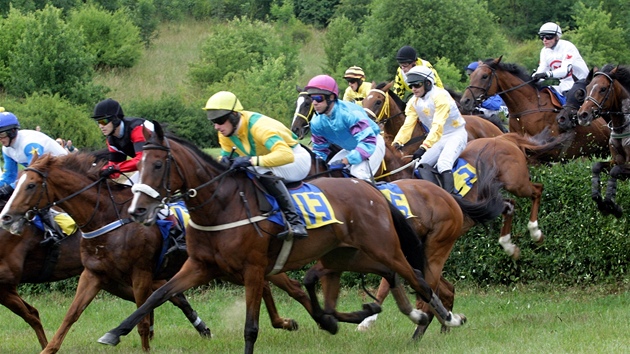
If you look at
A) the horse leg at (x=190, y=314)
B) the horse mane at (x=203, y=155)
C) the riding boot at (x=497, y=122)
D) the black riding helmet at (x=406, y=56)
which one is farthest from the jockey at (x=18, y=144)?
the riding boot at (x=497, y=122)

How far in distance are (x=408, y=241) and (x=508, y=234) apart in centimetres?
290

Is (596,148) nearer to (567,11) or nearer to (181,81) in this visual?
(181,81)

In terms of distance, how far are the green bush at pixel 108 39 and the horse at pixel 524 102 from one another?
37077 mm

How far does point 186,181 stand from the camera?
695cm

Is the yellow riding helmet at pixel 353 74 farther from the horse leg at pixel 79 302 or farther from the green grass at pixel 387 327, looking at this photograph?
the horse leg at pixel 79 302

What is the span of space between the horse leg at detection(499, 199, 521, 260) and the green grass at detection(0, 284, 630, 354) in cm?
59

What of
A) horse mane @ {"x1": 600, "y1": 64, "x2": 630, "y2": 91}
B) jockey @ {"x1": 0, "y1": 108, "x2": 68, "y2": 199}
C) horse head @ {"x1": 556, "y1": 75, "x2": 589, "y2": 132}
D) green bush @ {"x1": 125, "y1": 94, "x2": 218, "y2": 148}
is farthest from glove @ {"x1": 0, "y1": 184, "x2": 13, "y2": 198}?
green bush @ {"x1": 125, "y1": 94, "x2": 218, "y2": 148}

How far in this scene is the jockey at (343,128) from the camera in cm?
851

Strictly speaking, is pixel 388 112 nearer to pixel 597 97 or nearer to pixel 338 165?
pixel 597 97

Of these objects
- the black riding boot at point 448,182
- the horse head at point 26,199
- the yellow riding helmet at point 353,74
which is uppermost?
the horse head at point 26,199

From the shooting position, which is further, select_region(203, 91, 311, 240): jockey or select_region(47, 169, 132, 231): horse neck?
select_region(47, 169, 132, 231): horse neck

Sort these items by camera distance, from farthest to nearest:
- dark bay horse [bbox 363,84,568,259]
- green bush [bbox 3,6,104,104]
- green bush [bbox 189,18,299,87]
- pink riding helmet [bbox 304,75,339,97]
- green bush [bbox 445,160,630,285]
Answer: green bush [bbox 189,18,299,87], green bush [bbox 3,6,104,104], green bush [bbox 445,160,630,285], dark bay horse [bbox 363,84,568,259], pink riding helmet [bbox 304,75,339,97]

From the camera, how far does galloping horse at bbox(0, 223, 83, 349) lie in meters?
8.77

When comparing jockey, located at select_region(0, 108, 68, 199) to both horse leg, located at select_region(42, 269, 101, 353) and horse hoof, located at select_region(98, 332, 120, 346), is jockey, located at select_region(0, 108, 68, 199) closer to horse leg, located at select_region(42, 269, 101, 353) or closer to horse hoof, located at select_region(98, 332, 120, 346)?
horse leg, located at select_region(42, 269, 101, 353)
